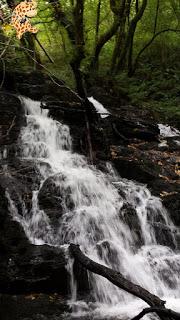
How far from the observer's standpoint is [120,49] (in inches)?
653

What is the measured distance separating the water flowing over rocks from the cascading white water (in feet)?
0.06

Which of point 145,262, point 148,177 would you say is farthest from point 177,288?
point 148,177

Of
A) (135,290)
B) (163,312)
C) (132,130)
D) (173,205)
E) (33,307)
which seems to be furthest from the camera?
(132,130)

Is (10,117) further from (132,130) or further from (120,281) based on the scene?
(120,281)

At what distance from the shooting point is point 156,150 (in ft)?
36.2

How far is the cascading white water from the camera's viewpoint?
6422 millimetres

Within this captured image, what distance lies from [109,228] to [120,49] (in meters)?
10.7

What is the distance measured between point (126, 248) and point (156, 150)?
430cm

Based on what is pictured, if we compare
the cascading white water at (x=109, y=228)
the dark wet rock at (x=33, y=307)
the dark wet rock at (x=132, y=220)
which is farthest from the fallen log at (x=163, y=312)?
the dark wet rock at (x=132, y=220)

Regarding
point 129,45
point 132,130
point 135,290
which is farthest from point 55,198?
point 129,45

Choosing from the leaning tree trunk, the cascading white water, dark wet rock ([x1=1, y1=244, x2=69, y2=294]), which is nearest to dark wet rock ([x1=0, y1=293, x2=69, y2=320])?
dark wet rock ([x1=1, y1=244, x2=69, y2=294])

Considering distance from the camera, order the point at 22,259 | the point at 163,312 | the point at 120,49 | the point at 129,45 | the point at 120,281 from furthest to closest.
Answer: the point at 120,49, the point at 129,45, the point at 22,259, the point at 120,281, the point at 163,312

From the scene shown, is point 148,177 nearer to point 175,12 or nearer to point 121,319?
point 121,319

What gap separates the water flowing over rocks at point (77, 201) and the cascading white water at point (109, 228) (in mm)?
19
